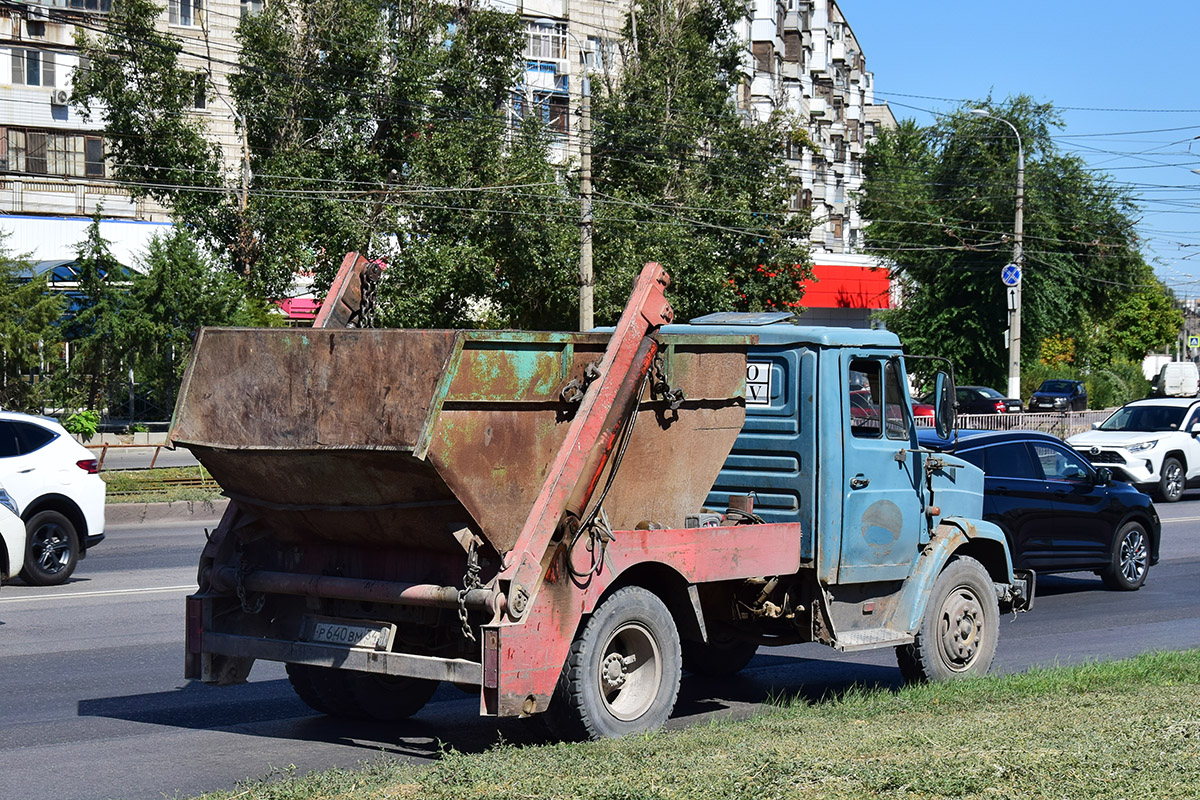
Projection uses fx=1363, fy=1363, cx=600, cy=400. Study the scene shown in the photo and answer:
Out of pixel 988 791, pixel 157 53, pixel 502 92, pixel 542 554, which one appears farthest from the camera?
pixel 502 92

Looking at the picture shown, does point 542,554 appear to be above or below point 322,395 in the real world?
A: below

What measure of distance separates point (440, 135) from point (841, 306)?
2579cm

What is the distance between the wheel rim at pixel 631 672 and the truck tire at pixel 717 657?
89.8 inches

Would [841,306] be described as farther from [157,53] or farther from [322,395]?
[322,395]

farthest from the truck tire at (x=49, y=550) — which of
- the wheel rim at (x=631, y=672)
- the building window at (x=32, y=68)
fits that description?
the building window at (x=32, y=68)

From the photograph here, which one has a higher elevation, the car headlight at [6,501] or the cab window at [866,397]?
the cab window at [866,397]

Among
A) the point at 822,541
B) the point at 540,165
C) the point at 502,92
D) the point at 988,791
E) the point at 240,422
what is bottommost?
the point at 988,791

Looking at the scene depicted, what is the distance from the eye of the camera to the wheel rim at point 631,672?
6996 mm

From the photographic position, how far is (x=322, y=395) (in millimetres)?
6660

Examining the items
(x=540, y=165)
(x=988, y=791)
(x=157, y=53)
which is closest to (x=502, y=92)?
(x=540, y=165)

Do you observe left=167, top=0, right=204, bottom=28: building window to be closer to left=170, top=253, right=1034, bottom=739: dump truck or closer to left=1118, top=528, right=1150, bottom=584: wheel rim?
left=1118, top=528, right=1150, bottom=584: wheel rim

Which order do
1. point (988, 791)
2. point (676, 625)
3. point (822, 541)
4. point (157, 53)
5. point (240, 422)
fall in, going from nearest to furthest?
1. point (988, 791)
2. point (240, 422)
3. point (676, 625)
4. point (822, 541)
5. point (157, 53)

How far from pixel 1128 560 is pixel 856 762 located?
33.1ft

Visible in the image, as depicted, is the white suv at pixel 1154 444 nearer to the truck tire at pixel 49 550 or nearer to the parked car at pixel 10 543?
the truck tire at pixel 49 550
